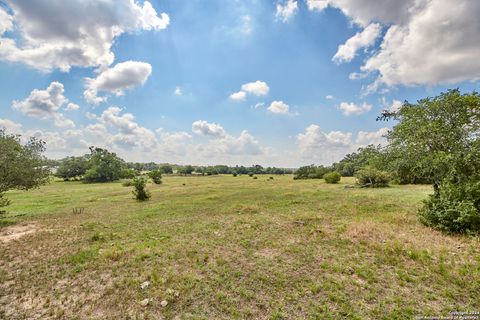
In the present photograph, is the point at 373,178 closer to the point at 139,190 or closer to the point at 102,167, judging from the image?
the point at 139,190

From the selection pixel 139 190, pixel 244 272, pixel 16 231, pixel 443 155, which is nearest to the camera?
pixel 244 272

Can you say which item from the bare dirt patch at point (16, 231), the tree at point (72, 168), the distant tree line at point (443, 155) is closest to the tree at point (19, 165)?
the bare dirt patch at point (16, 231)

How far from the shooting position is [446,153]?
12.6m

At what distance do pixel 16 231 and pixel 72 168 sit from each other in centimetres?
8165

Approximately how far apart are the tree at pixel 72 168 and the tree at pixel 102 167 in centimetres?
335

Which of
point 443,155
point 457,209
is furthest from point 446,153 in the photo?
point 457,209

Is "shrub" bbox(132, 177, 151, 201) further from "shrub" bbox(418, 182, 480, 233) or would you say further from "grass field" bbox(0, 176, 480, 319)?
"shrub" bbox(418, 182, 480, 233)

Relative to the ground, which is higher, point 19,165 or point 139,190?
point 19,165

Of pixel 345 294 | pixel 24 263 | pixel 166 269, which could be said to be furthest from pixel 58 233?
pixel 345 294

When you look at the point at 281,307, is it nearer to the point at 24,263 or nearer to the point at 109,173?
the point at 24,263

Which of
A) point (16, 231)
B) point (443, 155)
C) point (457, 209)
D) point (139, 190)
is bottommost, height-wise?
point (16, 231)

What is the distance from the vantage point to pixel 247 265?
28.1 feet

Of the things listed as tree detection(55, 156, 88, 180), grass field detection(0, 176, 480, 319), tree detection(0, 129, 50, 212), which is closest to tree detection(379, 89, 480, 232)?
grass field detection(0, 176, 480, 319)

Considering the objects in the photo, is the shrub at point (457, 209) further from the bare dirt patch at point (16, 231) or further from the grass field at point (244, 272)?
the bare dirt patch at point (16, 231)
